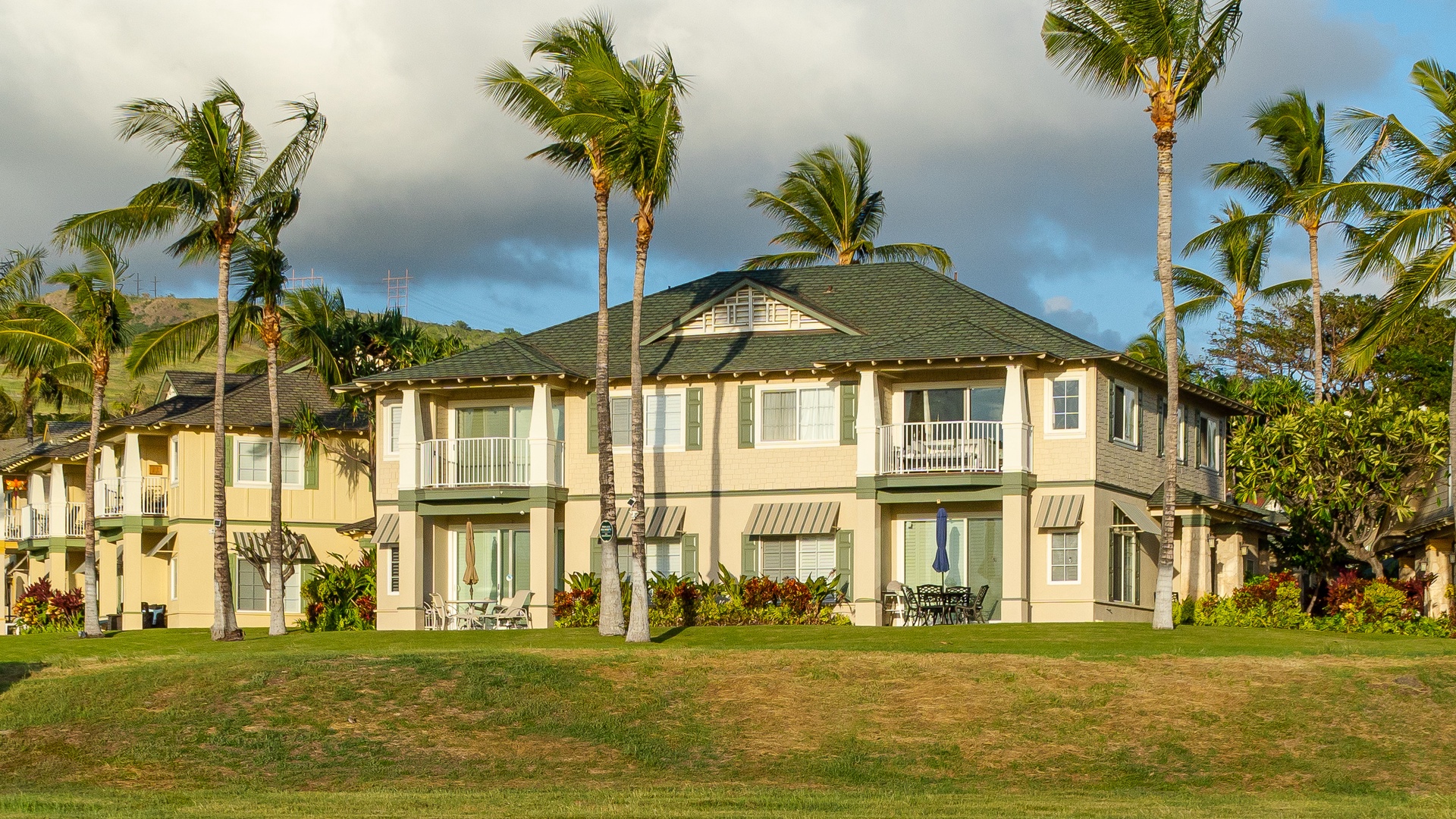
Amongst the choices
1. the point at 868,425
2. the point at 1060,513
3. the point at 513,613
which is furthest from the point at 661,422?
the point at 1060,513

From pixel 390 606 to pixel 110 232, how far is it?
9.68 m

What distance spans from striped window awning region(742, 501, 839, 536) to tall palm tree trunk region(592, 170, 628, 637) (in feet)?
15.3

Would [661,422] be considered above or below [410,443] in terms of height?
above

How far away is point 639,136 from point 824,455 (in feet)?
30.0

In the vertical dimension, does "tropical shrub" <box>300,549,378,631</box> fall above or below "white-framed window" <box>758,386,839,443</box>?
below

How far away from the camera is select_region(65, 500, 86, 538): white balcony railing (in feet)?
173

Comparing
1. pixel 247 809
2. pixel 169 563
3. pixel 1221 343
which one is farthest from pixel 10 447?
pixel 247 809

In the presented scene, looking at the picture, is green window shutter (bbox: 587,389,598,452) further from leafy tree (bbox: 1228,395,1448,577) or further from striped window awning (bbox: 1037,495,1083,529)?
leafy tree (bbox: 1228,395,1448,577)

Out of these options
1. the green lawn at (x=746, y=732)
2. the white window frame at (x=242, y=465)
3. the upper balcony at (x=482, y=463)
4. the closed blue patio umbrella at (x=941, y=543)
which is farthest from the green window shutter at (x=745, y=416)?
the white window frame at (x=242, y=465)

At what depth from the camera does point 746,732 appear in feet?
75.7

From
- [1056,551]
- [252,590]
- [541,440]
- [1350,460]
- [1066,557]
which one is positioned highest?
[541,440]

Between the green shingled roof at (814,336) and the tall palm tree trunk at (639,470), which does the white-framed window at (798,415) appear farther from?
the tall palm tree trunk at (639,470)

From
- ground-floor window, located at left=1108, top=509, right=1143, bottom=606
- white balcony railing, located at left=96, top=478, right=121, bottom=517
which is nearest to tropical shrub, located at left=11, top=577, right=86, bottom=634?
white balcony railing, located at left=96, top=478, right=121, bottom=517

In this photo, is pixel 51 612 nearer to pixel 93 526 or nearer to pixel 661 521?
pixel 93 526
